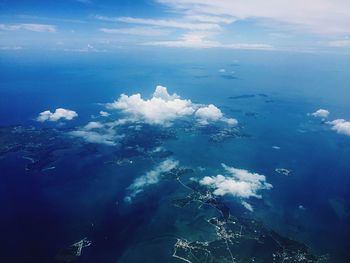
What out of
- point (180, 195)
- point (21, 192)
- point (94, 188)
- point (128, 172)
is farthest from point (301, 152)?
point (21, 192)

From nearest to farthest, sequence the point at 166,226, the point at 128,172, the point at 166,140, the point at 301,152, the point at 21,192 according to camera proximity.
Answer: the point at 166,226
the point at 21,192
the point at 128,172
the point at 301,152
the point at 166,140

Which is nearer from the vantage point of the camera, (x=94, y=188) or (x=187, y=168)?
(x=94, y=188)

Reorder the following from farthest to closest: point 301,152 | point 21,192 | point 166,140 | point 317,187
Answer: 1. point 166,140
2. point 301,152
3. point 317,187
4. point 21,192

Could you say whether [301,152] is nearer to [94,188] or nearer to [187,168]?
[187,168]

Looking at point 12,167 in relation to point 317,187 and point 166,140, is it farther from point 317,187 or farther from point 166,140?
point 317,187

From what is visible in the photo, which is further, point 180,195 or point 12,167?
point 12,167

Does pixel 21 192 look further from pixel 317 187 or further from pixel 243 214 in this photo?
pixel 317 187

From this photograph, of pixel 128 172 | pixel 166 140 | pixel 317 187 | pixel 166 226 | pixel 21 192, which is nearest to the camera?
pixel 166 226

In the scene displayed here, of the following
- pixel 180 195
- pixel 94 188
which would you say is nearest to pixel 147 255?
pixel 180 195

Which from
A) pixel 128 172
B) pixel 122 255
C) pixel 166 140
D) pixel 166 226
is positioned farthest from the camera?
pixel 166 140
